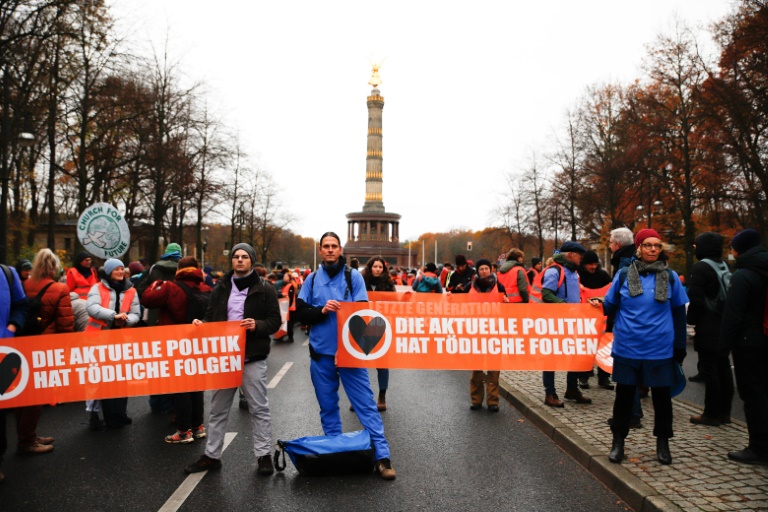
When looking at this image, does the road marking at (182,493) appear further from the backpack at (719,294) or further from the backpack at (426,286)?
the backpack at (719,294)

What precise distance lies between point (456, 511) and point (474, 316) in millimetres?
2507

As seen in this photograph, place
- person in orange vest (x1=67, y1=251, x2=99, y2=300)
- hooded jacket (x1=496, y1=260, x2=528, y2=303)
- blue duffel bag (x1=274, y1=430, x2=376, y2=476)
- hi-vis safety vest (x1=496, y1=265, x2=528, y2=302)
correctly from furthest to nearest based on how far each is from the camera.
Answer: person in orange vest (x1=67, y1=251, x2=99, y2=300) < hi-vis safety vest (x1=496, y1=265, x2=528, y2=302) < hooded jacket (x1=496, y1=260, x2=528, y2=303) < blue duffel bag (x1=274, y1=430, x2=376, y2=476)

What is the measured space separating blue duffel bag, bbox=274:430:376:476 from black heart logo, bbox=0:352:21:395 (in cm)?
254

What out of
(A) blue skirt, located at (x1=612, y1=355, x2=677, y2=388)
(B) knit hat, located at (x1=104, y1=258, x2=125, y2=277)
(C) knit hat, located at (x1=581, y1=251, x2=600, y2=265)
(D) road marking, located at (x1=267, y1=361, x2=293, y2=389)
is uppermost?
(C) knit hat, located at (x1=581, y1=251, x2=600, y2=265)

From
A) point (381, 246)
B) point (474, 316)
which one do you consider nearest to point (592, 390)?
point (474, 316)

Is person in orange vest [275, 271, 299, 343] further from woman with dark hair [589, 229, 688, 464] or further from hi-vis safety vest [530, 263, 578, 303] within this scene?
woman with dark hair [589, 229, 688, 464]

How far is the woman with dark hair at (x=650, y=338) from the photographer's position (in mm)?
5094

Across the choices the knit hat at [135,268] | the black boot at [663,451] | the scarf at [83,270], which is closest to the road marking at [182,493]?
the black boot at [663,451]

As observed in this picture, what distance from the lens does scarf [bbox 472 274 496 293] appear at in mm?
7623

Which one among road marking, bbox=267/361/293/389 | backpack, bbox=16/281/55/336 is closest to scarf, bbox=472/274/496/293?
road marking, bbox=267/361/293/389

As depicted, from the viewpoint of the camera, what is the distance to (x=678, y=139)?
28297 millimetres

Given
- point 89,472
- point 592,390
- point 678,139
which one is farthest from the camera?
point 678,139

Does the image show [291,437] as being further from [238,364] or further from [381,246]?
[381,246]

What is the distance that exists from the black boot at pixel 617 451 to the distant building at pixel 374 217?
76.1 metres
